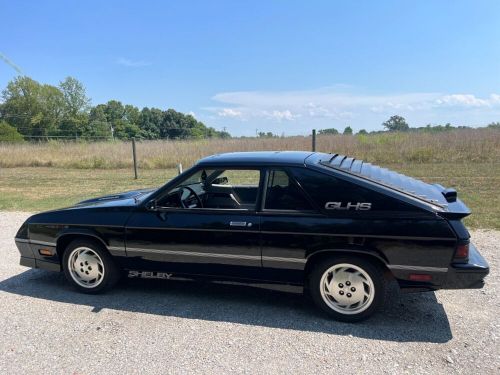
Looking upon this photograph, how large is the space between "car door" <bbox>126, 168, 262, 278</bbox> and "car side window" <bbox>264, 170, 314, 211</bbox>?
0.48 feet

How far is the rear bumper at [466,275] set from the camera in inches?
126

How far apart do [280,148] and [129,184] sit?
23.6 feet

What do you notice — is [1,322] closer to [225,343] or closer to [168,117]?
[225,343]

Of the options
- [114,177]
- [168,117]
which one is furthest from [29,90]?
[114,177]

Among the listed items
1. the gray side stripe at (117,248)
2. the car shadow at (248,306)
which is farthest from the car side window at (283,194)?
the gray side stripe at (117,248)

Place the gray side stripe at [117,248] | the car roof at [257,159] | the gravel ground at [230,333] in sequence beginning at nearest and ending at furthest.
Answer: the gravel ground at [230,333] → the car roof at [257,159] → the gray side stripe at [117,248]

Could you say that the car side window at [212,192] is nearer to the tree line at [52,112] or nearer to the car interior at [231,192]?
the car interior at [231,192]

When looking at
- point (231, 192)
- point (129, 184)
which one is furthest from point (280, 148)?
point (231, 192)

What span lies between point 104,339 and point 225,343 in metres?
1.07

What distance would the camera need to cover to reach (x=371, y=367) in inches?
113

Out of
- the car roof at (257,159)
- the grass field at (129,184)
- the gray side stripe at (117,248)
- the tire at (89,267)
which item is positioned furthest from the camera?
the grass field at (129,184)

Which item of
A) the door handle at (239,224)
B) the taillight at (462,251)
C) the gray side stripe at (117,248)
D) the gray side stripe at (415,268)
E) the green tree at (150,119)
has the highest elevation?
the green tree at (150,119)

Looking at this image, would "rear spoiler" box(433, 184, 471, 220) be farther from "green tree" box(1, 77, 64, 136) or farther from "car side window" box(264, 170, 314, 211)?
"green tree" box(1, 77, 64, 136)

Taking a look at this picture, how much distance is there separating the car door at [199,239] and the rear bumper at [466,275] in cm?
163
